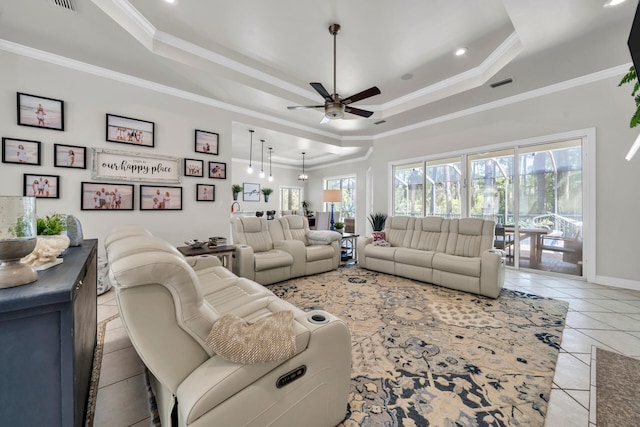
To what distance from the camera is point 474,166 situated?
512 centimetres

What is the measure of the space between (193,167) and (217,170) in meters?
0.40

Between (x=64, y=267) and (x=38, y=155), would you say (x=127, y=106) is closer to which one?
(x=38, y=155)

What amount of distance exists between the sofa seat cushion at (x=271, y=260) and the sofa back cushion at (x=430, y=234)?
7.17ft

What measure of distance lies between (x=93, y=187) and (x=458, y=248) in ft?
17.3

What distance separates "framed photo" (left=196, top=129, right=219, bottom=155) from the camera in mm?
4246

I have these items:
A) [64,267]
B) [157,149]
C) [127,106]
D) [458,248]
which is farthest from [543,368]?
[127,106]

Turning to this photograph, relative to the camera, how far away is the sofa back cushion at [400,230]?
4508 mm

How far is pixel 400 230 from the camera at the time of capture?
4680mm

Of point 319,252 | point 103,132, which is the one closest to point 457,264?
point 319,252

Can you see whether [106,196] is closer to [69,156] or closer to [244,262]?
[69,156]

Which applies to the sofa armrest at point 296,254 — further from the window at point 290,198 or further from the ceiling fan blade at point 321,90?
the window at point 290,198

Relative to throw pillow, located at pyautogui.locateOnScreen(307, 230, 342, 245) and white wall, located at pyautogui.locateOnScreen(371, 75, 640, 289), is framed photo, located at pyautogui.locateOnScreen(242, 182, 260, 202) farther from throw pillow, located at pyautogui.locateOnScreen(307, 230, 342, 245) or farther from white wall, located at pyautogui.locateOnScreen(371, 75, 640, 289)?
white wall, located at pyautogui.locateOnScreen(371, 75, 640, 289)

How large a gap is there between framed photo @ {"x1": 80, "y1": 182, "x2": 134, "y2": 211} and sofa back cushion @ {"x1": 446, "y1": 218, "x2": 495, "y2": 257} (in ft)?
15.9

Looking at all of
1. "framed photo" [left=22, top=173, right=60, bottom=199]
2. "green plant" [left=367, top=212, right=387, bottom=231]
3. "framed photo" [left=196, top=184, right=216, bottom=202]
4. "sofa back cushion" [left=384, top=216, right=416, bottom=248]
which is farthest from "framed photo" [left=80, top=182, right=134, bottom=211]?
"green plant" [left=367, top=212, right=387, bottom=231]
